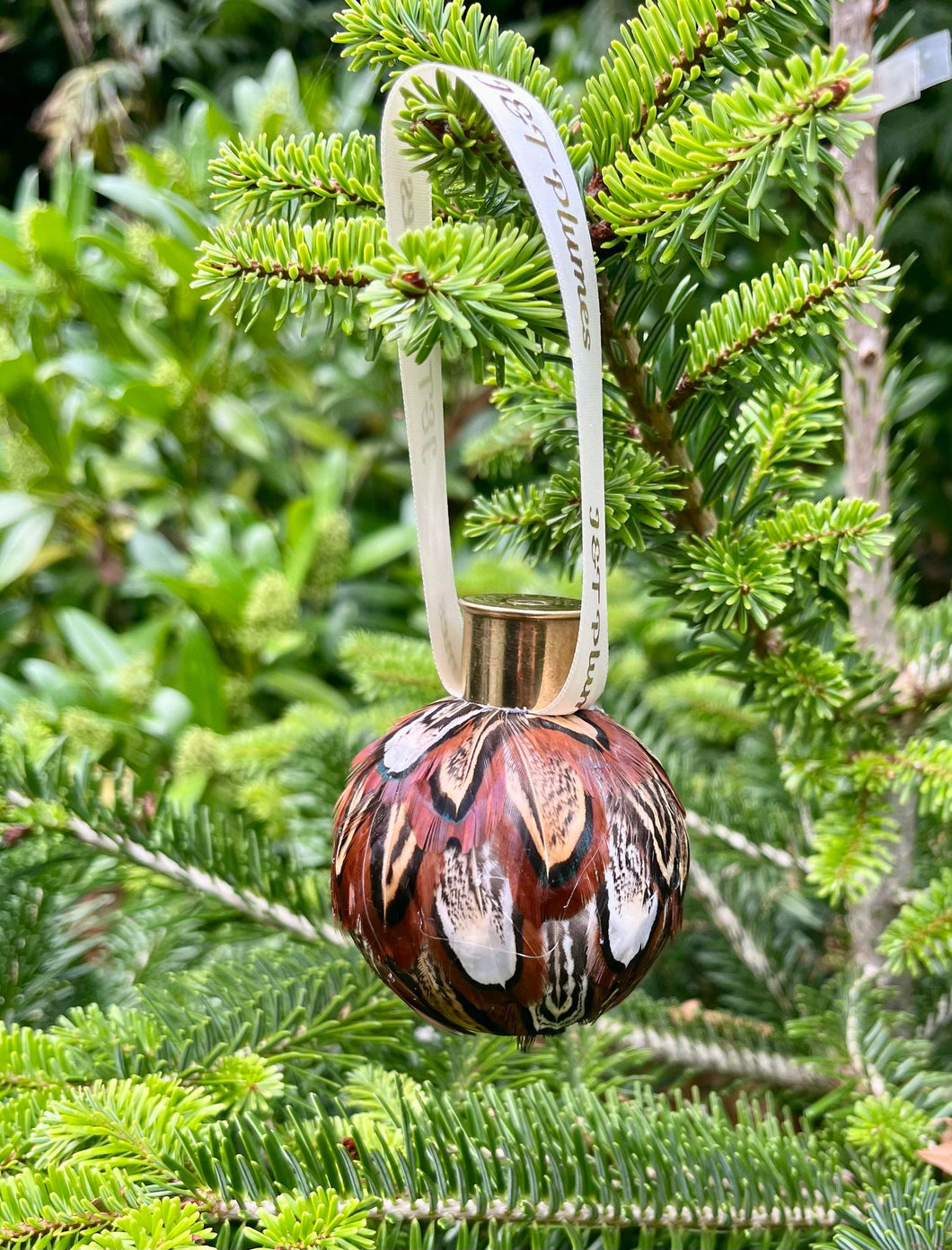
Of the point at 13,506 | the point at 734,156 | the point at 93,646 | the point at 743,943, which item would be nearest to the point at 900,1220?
the point at 743,943

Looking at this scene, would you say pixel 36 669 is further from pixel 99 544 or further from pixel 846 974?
pixel 846 974

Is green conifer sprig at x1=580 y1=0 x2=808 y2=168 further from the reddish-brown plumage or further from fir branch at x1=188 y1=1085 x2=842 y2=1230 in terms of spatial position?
fir branch at x1=188 y1=1085 x2=842 y2=1230

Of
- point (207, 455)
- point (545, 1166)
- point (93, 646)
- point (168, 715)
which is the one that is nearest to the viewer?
point (545, 1166)

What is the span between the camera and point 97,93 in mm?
1509

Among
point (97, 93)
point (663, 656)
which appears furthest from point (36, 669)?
point (97, 93)

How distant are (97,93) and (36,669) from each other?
1060 mm

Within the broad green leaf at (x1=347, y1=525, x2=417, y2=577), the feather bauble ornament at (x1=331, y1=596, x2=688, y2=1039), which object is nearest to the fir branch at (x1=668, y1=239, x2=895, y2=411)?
→ the feather bauble ornament at (x1=331, y1=596, x2=688, y2=1039)

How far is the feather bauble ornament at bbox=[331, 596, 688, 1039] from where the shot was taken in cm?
27

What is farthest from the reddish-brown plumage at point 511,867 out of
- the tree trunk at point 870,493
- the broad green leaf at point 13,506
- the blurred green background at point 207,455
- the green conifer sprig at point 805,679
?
the broad green leaf at point 13,506

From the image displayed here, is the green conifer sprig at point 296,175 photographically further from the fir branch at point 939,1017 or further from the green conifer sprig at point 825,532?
the fir branch at point 939,1017

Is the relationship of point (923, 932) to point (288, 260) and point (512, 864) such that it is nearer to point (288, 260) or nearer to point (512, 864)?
point (512, 864)

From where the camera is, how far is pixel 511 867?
272 mm

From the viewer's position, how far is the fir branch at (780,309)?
297 millimetres

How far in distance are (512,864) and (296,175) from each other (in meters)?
0.22
